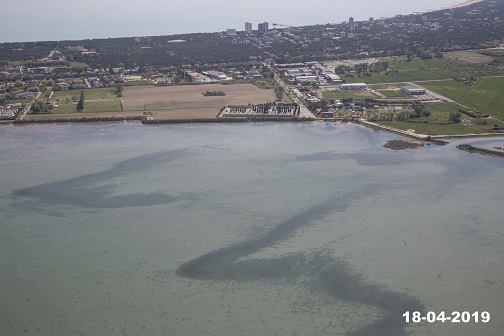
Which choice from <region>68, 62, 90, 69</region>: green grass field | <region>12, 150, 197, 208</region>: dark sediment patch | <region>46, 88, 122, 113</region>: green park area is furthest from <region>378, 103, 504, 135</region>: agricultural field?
<region>68, 62, 90, 69</region>: green grass field

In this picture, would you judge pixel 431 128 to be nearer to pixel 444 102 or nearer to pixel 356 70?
pixel 444 102

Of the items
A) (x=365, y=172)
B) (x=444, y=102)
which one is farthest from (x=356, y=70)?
(x=365, y=172)

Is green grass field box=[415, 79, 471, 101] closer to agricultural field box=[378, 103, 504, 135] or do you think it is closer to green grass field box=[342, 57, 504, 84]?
green grass field box=[342, 57, 504, 84]

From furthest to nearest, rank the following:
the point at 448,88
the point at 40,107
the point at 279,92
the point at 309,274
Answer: the point at 448,88 → the point at 279,92 → the point at 40,107 → the point at 309,274

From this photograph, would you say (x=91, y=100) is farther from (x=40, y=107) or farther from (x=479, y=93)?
(x=479, y=93)

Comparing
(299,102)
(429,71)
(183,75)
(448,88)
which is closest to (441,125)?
(299,102)
